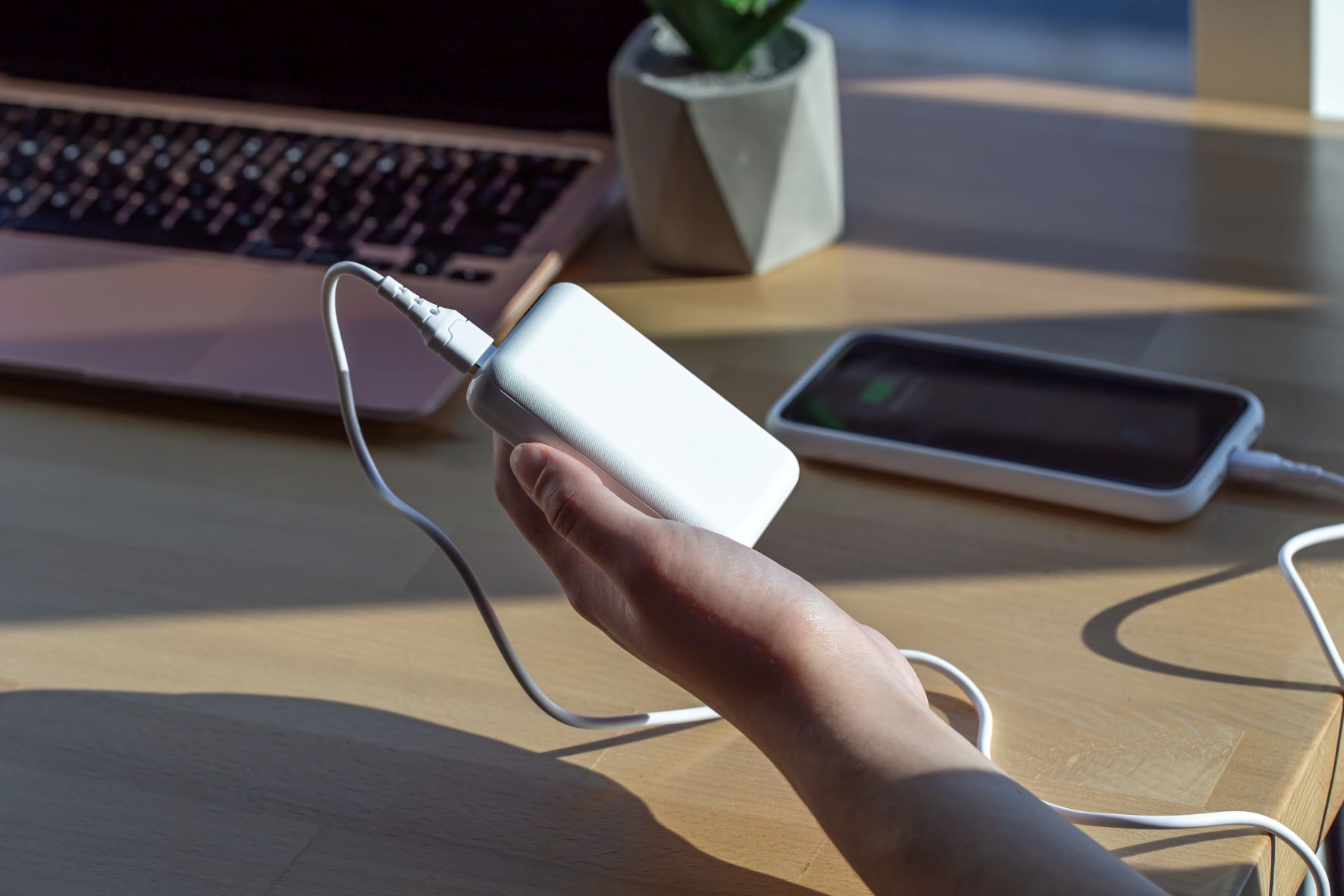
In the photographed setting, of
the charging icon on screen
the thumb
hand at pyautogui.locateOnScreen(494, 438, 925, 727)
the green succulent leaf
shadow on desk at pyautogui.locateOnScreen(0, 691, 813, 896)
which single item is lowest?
shadow on desk at pyautogui.locateOnScreen(0, 691, 813, 896)

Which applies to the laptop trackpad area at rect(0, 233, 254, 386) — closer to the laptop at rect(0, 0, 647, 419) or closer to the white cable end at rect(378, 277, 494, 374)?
the laptop at rect(0, 0, 647, 419)

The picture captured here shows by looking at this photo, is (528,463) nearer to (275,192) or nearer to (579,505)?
(579,505)

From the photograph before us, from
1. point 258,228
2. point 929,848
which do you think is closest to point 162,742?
point 929,848

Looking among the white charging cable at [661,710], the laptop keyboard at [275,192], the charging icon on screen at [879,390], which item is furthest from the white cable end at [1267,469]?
the laptop keyboard at [275,192]

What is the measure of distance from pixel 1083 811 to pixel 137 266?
64 centimetres

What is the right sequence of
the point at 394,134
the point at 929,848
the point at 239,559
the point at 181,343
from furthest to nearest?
the point at 394,134, the point at 181,343, the point at 239,559, the point at 929,848

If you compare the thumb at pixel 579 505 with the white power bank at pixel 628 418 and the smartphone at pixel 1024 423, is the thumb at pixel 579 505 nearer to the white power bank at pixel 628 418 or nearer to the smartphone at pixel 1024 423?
the white power bank at pixel 628 418

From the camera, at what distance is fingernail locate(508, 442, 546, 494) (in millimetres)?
484

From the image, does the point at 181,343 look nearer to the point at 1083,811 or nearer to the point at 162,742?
the point at 162,742

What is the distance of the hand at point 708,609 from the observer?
45cm

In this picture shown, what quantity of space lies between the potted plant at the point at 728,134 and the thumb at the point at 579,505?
371 mm

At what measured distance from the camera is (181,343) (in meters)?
0.79

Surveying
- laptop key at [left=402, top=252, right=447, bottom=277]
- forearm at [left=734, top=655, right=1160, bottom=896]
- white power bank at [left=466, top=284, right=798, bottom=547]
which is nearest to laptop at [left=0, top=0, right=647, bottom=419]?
laptop key at [left=402, top=252, right=447, bottom=277]

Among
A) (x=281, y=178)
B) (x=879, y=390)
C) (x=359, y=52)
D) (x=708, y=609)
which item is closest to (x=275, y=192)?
(x=281, y=178)
